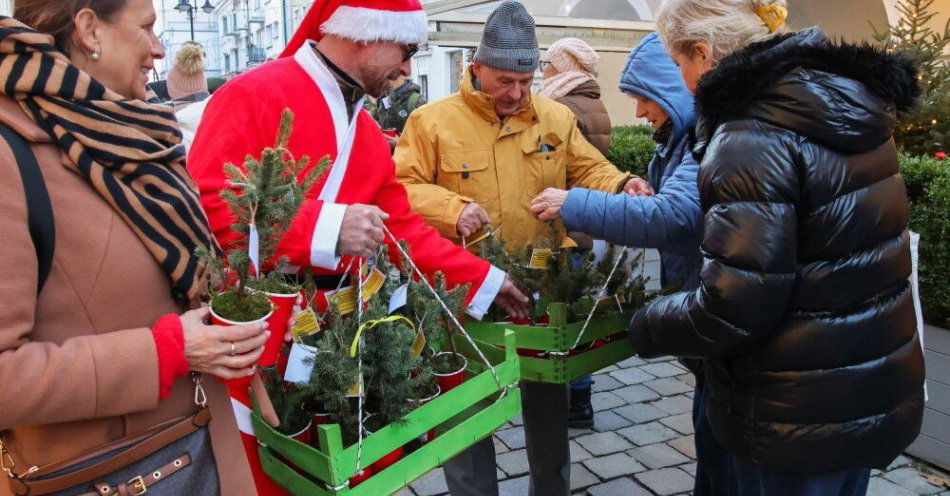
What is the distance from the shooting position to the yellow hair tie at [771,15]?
225 cm

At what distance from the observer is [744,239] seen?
179cm

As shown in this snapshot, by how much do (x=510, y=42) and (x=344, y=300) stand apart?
1.43 m

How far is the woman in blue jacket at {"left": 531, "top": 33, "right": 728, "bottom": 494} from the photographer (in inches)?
101

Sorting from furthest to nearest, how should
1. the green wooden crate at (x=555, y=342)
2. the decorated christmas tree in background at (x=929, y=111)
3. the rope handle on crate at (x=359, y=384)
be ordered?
1. the decorated christmas tree in background at (x=929, y=111)
2. the green wooden crate at (x=555, y=342)
3. the rope handle on crate at (x=359, y=384)

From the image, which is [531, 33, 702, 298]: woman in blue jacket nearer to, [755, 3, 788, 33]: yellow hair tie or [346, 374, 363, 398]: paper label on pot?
[755, 3, 788, 33]: yellow hair tie

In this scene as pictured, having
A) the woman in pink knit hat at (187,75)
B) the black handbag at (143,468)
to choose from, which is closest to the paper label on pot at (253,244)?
the black handbag at (143,468)

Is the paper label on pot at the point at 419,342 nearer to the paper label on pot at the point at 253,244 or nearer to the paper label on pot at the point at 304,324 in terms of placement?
the paper label on pot at the point at 304,324

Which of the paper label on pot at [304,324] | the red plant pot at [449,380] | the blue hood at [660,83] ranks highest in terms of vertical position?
the blue hood at [660,83]

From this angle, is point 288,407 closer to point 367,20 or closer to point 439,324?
point 439,324

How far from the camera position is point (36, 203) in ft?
4.23

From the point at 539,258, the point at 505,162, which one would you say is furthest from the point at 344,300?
the point at 505,162

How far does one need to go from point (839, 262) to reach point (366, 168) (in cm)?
145

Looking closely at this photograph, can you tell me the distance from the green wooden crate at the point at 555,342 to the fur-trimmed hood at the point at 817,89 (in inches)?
33.5

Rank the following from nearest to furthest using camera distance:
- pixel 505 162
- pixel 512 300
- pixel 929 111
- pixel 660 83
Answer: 1. pixel 512 300
2. pixel 660 83
3. pixel 505 162
4. pixel 929 111
